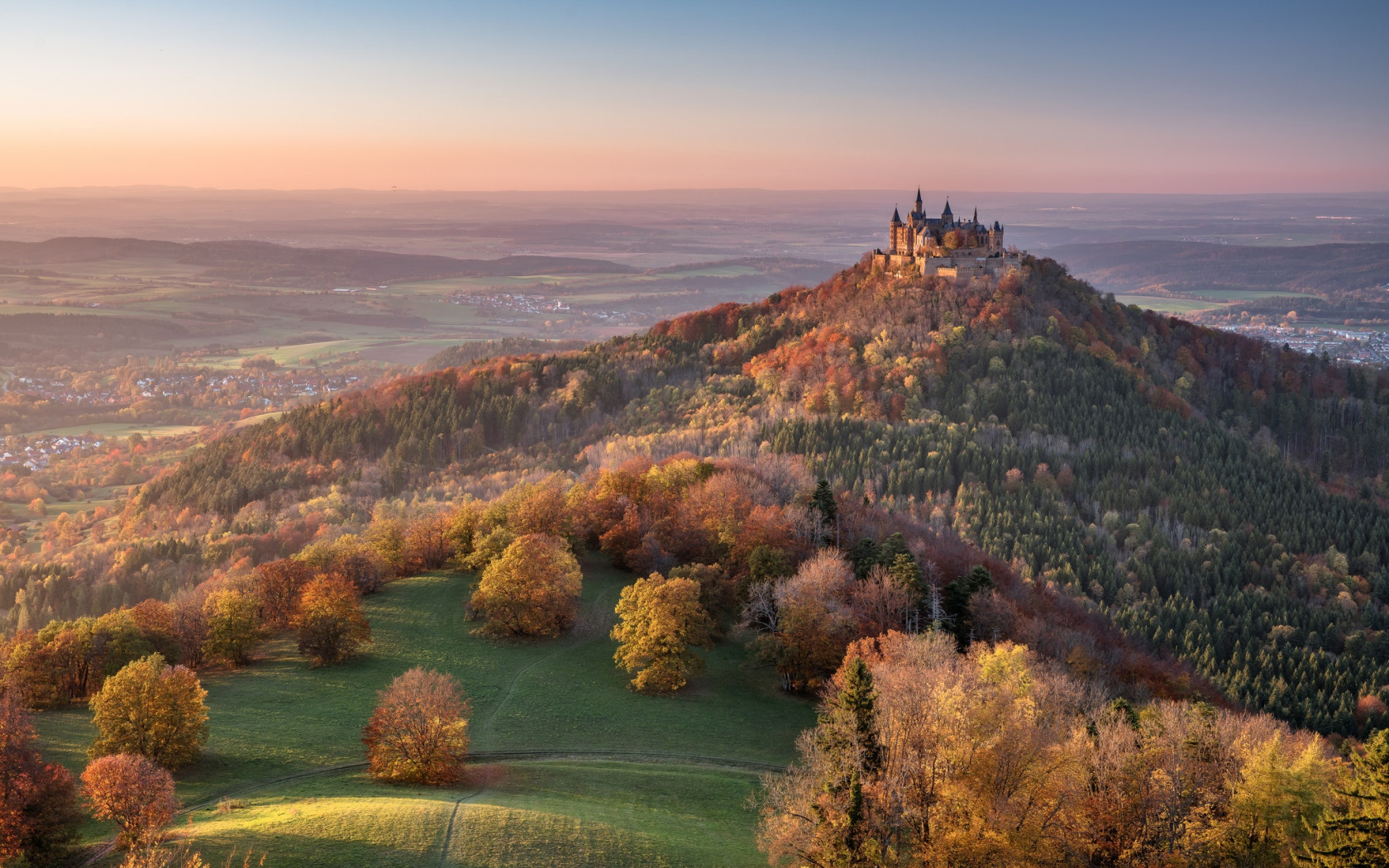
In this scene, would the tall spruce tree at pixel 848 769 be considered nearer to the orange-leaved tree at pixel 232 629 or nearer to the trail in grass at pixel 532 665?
the trail in grass at pixel 532 665

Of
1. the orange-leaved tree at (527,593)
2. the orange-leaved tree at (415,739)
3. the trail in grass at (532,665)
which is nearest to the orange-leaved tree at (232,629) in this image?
the orange-leaved tree at (527,593)

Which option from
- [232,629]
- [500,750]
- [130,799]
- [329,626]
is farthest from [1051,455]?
[130,799]

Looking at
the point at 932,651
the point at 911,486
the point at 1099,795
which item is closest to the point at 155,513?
the point at 911,486

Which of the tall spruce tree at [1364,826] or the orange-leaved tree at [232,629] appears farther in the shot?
the orange-leaved tree at [232,629]

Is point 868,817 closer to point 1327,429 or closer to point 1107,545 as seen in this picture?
point 1107,545

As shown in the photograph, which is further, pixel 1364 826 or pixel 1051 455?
pixel 1051 455

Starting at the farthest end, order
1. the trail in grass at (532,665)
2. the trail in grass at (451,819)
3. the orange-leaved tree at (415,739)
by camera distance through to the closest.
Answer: the trail in grass at (532,665) → the orange-leaved tree at (415,739) → the trail in grass at (451,819)

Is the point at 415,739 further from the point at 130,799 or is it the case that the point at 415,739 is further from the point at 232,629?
the point at 232,629
